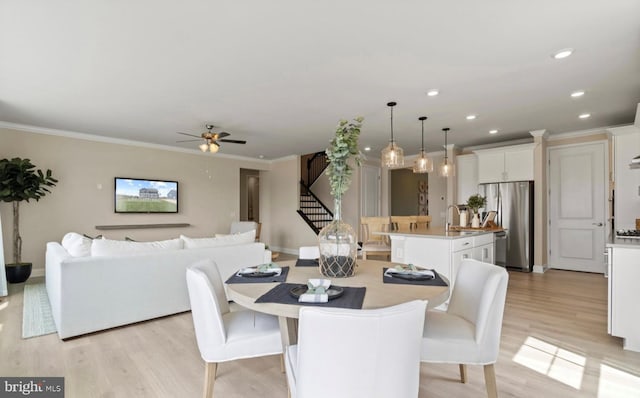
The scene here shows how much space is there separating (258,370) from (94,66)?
3.05m

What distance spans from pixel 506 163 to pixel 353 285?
5336mm

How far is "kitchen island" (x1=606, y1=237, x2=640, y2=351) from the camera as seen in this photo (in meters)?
2.46

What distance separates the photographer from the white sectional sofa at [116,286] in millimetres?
2693

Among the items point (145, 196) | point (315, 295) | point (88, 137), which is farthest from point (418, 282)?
point (88, 137)

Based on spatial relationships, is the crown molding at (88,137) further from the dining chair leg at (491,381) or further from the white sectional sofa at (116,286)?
the dining chair leg at (491,381)

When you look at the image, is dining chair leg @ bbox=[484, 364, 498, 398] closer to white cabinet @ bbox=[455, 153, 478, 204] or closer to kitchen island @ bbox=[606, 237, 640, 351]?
kitchen island @ bbox=[606, 237, 640, 351]

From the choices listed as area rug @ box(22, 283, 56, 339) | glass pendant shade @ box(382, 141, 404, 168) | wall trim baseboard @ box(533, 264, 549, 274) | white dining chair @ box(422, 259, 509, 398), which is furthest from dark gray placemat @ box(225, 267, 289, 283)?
wall trim baseboard @ box(533, 264, 549, 274)

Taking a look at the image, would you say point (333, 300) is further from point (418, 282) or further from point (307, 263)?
point (307, 263)

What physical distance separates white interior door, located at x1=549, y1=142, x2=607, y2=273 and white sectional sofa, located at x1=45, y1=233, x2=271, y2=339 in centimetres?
587

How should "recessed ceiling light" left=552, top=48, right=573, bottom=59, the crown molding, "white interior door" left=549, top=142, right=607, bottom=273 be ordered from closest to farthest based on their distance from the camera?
"recessed ceiling light" left=552, top=48, right=573, bottom=59, the crown molding, "white interior door" left=549, top=142, right=607, bottom=273

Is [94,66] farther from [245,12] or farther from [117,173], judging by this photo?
[117,173]

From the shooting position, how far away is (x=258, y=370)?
2205mm

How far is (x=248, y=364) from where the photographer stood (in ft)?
7.50

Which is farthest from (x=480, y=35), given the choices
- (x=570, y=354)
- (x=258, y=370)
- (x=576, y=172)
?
(x=576, y=172)
